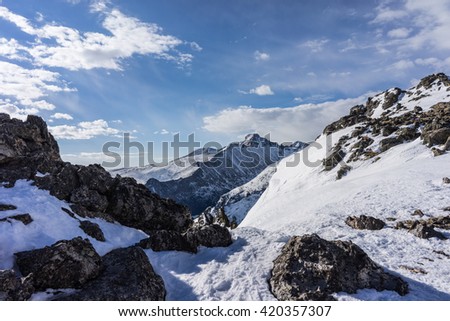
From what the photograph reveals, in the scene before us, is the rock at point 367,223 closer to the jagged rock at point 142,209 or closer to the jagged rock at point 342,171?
the jagged rock at point 142,209

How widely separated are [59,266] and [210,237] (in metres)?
11.7

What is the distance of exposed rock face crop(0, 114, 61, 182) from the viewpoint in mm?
26719

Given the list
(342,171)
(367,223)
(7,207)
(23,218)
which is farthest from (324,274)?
(342,171)

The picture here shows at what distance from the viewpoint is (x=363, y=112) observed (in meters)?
131

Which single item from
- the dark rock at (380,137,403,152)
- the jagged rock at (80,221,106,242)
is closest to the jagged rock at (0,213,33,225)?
the jagged rock at (80,221,106,242)

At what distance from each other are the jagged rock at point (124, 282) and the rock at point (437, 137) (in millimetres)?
55731

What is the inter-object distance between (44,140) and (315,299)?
2977 centimetres

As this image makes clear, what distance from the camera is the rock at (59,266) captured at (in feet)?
55.9

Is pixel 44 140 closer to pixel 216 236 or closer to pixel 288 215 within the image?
pixel 216 236

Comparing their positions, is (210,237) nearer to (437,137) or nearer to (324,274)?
(324,274)

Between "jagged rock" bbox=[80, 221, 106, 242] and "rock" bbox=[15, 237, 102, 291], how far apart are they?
5.05 metres

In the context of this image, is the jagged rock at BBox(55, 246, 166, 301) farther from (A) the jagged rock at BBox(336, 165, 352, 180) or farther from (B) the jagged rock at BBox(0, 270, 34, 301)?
(A) the jagged rock at BBox(336, 165, 352, 180)

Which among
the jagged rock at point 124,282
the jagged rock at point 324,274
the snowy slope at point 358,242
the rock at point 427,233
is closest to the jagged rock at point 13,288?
the jagged rock at point 124,282
